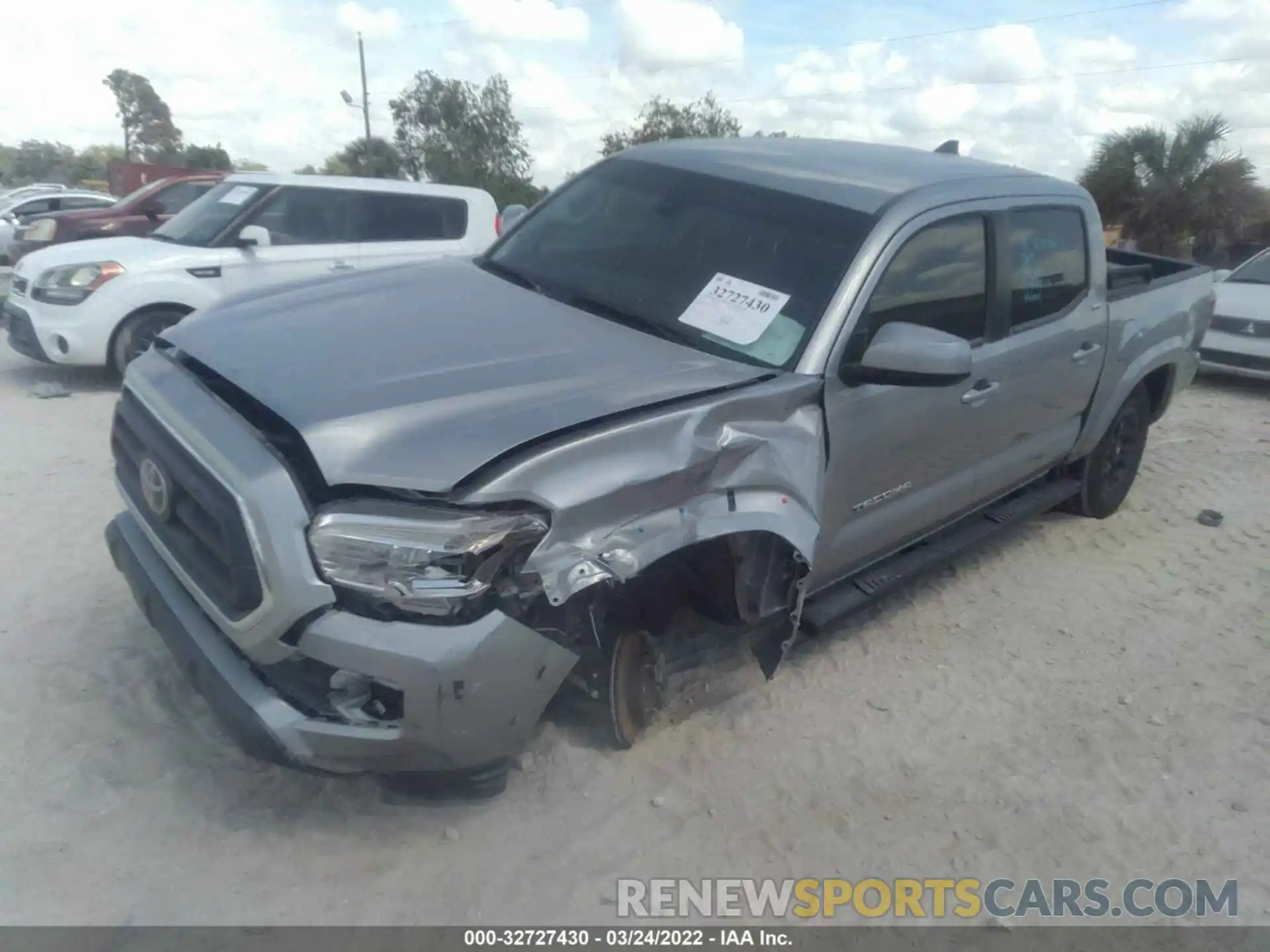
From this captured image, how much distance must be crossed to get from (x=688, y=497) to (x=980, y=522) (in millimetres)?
2341

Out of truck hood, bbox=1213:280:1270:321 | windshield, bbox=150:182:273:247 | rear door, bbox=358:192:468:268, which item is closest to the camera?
windshield, bbox=150:182:273:247

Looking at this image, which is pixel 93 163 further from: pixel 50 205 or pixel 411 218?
pixel 411 218

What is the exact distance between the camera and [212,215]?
27.1 ft

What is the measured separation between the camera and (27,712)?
3352 mm

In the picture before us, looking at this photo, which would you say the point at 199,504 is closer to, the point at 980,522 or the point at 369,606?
the point at 369,606

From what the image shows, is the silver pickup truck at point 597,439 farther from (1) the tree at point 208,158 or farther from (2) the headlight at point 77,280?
(1) the tree at point 208,158

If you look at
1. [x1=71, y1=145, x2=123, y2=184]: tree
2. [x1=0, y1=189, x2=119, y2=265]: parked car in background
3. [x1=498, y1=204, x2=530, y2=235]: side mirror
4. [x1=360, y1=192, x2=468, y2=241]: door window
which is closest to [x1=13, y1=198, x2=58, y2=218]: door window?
[x1=0, y1=189, x2=119, y2=265]: parked car in background

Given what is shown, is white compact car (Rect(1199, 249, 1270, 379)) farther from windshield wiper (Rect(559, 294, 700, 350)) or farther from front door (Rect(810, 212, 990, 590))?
windshield wiper (Rect(559, 294, 700, 350))

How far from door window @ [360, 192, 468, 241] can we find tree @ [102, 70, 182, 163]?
64253mm

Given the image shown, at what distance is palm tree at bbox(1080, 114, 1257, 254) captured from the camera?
62.4 feet

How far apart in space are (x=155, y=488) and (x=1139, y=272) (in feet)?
16.7

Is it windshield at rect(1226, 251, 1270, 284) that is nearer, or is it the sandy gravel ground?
the sandy gravel ground

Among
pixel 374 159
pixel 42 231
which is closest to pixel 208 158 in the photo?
pixel 374 159

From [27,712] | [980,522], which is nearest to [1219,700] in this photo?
[980,522]
